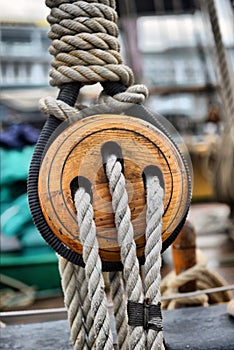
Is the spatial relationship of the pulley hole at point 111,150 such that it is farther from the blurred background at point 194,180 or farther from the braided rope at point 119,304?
the blurred background at point 194,180

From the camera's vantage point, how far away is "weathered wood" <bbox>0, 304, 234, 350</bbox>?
0.71 meters

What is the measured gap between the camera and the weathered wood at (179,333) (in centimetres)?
71

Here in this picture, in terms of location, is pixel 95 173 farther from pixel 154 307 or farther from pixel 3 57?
pixel 3 57

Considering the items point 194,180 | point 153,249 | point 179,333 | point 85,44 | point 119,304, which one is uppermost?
point 85,44

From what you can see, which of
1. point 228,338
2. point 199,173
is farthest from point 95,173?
point 199,173

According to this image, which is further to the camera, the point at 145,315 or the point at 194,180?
the point at 194,180

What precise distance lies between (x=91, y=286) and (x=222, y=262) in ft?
4.22

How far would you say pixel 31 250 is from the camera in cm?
181

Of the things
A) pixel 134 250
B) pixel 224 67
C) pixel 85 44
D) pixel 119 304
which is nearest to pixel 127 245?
pixel 134 250

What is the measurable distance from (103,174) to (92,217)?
0.05m

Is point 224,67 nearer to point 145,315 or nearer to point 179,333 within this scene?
point 179,333

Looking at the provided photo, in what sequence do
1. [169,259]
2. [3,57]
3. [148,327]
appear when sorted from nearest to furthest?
[148,327] → [169,259] → [3,57]

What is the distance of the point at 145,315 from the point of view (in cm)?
54

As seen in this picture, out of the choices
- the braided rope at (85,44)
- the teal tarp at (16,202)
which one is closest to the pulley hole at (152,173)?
the braided rope at (85,44)
